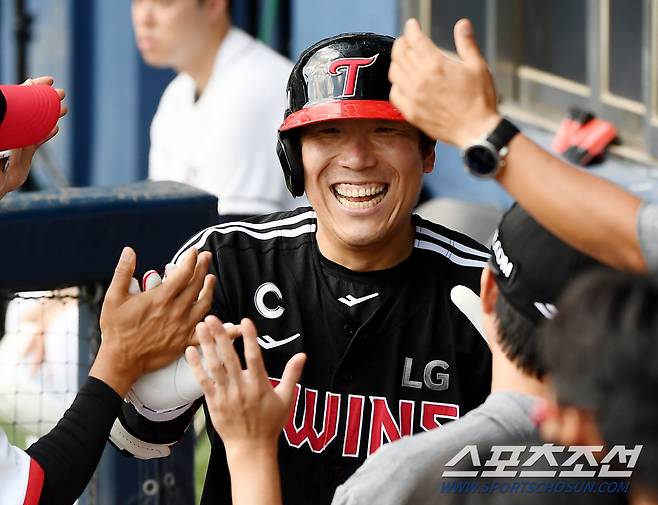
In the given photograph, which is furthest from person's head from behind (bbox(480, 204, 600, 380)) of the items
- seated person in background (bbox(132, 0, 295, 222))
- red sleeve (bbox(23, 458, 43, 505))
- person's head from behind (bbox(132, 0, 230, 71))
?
person's head from behind (bbox(132, 0, 230, 71))

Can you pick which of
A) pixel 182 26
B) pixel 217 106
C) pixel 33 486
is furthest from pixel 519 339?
pixel 182 26

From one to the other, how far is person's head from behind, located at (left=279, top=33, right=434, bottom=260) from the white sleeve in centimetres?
88

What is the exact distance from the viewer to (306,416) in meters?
2.88

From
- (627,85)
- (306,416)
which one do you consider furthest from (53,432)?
(627,85)

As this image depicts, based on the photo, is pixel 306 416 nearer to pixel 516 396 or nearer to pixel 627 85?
pixel 516 396

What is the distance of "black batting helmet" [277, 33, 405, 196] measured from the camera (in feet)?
9.57

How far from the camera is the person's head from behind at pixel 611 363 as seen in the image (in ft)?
5.71

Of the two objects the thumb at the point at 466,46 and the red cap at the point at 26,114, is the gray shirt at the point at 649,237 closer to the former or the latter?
the thumb at the point at 466,46

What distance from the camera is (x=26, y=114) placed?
2.74 m

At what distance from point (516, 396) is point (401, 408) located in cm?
74

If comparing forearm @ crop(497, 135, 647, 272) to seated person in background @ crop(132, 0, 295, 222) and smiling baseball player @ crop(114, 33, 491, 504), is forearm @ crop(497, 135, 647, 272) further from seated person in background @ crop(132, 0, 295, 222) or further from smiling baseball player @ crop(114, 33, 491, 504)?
seated person in background @ crop(132, 0, 295, 222)

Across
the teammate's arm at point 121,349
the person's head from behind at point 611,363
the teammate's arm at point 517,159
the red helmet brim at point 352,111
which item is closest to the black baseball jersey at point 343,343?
the teammate's arm at point 121,349

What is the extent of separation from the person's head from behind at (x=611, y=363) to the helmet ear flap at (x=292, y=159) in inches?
52.2

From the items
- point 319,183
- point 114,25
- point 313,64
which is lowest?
point 114,25
